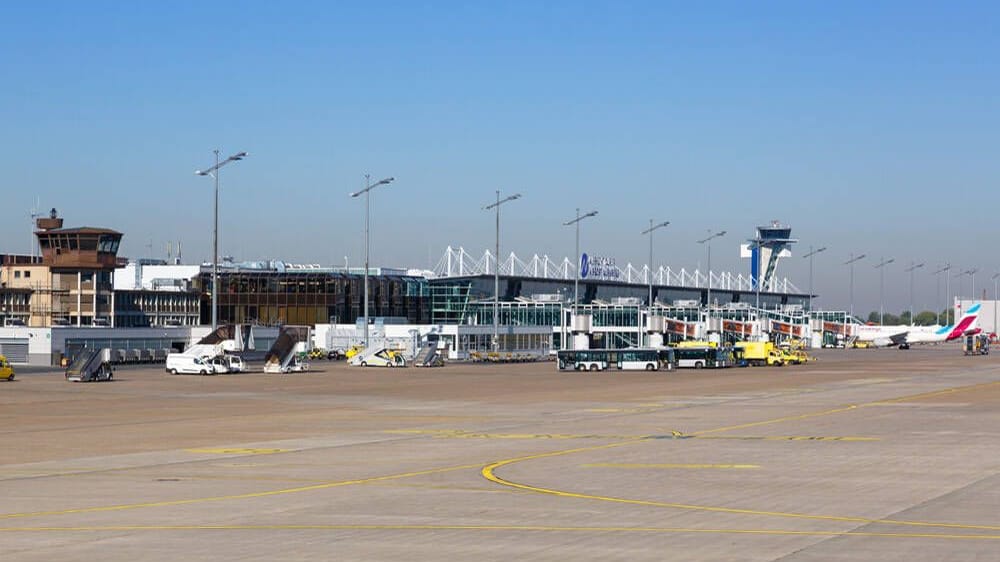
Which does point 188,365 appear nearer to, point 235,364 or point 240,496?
point 235,364

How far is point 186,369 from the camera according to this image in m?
102

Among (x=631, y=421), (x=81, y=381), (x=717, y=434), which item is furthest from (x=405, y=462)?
(x=81, y=381)

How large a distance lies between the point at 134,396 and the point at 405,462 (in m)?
39.9

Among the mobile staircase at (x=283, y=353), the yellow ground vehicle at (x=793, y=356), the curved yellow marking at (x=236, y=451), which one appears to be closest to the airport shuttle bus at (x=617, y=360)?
the yellow ground vehicle at (x=793, y=356)

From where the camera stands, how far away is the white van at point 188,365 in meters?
102

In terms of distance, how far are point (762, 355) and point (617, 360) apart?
86.7 feet

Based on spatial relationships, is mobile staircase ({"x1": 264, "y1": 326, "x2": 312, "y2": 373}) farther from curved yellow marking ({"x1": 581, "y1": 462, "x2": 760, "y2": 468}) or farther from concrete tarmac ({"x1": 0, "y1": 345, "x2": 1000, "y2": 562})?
curved yellow marking ({"x1": 581, "y1": 462, "x2": 760, "y2": 468})

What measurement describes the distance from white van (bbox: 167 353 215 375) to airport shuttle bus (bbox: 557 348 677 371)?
33.4m

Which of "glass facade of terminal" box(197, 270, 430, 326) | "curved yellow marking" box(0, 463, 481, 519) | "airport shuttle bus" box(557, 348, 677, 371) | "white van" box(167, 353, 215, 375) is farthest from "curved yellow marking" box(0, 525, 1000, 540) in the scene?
"glass facade of terminal" box(197, 270, 430, 326)

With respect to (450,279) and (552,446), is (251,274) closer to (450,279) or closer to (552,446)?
(450,279)

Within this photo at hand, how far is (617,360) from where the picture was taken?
401ft

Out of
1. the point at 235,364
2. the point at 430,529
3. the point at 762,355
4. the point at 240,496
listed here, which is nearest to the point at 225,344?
the point at 235,364

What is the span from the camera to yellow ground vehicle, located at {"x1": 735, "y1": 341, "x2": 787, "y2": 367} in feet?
463

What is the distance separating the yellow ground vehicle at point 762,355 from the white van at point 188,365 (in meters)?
62.3
